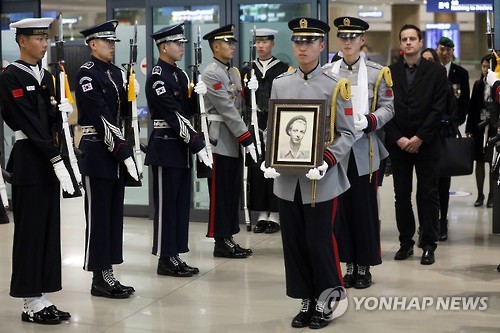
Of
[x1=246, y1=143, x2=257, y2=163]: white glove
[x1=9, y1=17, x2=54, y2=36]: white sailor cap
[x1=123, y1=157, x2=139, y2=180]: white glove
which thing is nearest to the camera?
[x1=9, y1=17, x2=54, y2=36]: white sailor cap

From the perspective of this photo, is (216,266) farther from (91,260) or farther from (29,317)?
(29,317)

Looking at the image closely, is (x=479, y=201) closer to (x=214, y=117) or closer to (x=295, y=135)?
(x=214, y=117)

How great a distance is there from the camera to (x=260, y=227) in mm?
8461

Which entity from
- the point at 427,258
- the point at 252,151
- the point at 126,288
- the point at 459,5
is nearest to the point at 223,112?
the point at 252,151

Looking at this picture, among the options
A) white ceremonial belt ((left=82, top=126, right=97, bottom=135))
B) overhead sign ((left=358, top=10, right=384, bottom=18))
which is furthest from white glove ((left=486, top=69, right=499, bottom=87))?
overhead sign ((left=358, top=10, right=384, bottom=18))

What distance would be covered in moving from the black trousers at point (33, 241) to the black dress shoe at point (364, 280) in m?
2.03

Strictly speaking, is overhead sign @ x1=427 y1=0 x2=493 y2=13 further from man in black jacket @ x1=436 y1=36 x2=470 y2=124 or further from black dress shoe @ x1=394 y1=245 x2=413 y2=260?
black dress shoe @ x1=394 y1=245 x2=413 y2=260

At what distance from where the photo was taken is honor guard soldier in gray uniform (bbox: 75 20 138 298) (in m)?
5.88

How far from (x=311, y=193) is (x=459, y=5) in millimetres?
4096

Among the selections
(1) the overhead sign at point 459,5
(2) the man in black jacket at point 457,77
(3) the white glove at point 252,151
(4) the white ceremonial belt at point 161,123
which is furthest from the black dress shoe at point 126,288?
(1) the overhead sign at point 459,5

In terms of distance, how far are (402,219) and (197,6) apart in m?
3.15

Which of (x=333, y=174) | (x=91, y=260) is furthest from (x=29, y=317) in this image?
(x=333, y=174)

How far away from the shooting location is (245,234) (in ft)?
27.5

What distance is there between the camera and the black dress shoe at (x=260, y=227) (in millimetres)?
8438
